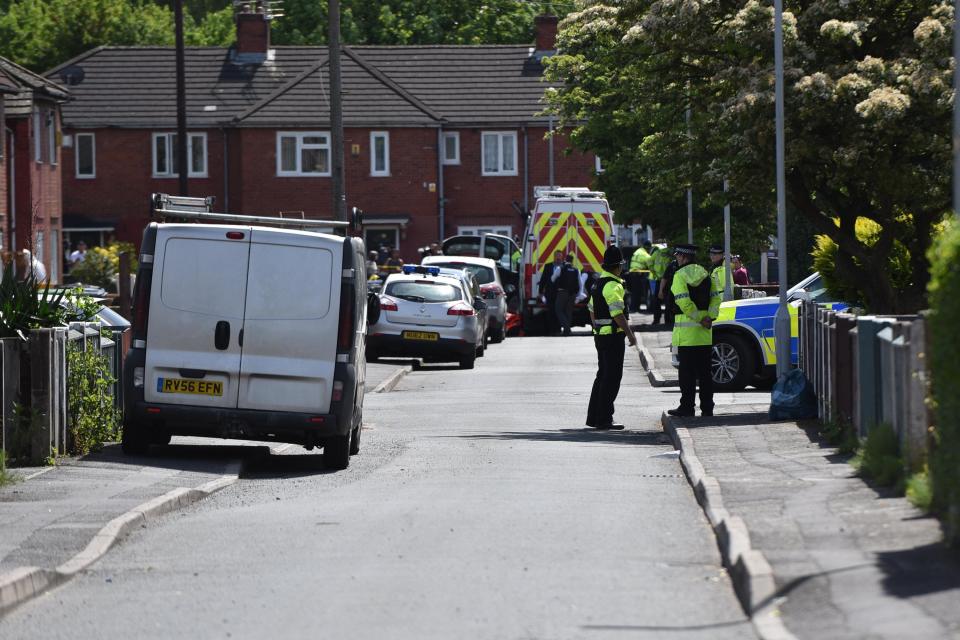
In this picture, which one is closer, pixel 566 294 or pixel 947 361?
pixel 947 361

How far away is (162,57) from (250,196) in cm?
767

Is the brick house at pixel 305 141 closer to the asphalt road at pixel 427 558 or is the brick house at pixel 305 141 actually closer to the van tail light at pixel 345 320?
the asphalt road at pixel 427 558

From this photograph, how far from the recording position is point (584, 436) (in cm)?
1786

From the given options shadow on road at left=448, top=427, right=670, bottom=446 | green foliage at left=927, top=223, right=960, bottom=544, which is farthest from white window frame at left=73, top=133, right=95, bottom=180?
green foliage at left=927, top=223, right=960, bottom=544

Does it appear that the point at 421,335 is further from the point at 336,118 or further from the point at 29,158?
the point at 29,158

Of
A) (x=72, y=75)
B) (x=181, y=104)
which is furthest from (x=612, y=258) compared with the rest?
(x=72, y=75)

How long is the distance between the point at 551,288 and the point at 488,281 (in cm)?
279

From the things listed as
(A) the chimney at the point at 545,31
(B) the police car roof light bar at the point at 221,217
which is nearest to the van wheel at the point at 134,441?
(B) the police car roof light bar at the point at 221,217

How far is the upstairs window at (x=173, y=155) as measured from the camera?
2383 inches

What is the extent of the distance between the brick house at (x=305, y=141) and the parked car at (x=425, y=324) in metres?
29.3

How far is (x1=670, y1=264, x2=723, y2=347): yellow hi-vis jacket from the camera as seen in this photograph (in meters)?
18.2

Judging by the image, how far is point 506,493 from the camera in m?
12.8

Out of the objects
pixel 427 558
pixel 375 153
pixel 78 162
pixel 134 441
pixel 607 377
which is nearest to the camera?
pixel 427 558

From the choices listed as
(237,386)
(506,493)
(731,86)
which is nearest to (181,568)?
(506,493)
